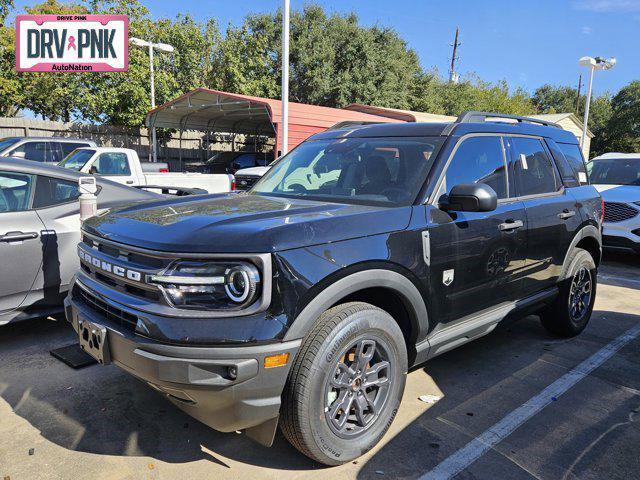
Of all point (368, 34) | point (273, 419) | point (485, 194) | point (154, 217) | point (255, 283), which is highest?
point (368, 34)

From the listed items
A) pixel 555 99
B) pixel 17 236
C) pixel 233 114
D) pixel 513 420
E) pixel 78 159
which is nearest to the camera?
pixel 513 420

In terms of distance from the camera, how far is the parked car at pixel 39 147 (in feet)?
38.7

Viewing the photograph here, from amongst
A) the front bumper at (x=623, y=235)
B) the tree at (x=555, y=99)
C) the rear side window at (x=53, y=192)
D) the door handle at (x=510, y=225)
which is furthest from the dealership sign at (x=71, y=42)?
the tree at (x=555, y=99)

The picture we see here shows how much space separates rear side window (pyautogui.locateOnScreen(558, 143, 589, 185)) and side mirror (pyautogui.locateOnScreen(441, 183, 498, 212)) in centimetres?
203

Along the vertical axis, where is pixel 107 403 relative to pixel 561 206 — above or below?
below

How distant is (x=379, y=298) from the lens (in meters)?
3.02

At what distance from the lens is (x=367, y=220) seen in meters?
2.81

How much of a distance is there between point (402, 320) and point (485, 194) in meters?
0.94

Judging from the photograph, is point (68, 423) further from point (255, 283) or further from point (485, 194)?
point (485, 194)

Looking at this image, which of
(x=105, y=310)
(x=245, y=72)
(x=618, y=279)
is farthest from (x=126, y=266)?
(x=245, y=72)

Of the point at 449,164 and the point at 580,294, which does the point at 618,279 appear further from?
the point at 449,164

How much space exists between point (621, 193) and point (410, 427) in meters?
8.02

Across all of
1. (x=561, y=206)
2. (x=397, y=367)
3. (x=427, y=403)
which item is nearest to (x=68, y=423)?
(x=397, y=367)

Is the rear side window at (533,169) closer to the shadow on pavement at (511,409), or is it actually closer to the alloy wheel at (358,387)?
the shadow on pavement at (511,409)
